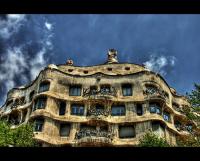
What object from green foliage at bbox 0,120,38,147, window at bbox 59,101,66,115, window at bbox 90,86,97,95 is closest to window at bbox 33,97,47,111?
Result: window at bbox 59,101,66,115

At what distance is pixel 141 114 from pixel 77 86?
9310mm

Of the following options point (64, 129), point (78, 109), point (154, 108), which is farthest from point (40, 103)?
point (154, 108)

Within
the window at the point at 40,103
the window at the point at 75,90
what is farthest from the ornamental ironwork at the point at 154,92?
the window at the point at 40,103

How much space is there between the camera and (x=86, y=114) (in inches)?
1618

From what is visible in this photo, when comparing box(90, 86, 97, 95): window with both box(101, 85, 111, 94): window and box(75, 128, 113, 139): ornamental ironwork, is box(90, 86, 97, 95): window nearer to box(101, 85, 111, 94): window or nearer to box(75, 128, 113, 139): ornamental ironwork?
box(101, 85, 111, 94): window

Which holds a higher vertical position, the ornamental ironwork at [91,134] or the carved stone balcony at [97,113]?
the carved stone balcony at [97,113]

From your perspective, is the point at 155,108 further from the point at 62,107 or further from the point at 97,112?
the point at 62,107

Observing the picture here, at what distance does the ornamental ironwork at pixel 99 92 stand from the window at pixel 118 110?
5.40 ft

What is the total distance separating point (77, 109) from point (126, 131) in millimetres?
6708

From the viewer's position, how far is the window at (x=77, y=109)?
41.4 metres

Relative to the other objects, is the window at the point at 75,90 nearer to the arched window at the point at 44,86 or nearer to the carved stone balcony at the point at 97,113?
the arched window at the point at 44,86

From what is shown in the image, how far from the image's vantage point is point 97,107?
42.4 meters

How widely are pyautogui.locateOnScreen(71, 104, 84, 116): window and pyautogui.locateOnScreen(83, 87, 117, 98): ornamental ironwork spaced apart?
1.73 meters

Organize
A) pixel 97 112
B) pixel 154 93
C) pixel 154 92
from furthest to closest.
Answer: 1. pixel 154 92
2. pixel 154 93
3. pixel 97 112
